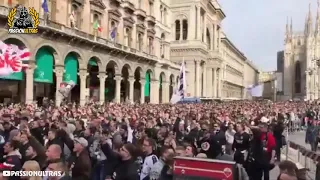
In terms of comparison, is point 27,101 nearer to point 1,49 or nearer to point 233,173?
point 1,49

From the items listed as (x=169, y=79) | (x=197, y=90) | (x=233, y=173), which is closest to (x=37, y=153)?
(x=233, y=173)

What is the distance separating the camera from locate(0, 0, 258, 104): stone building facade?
2703 centimetres

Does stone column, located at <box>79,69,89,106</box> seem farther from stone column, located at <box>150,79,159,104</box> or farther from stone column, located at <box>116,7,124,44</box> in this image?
stone column, located at <box>150,79,159,104</box>

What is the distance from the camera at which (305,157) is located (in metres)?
12.3

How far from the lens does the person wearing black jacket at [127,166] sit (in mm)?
6227

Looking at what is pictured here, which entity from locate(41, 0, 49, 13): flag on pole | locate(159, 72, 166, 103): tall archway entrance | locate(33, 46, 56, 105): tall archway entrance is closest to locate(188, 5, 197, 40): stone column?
locate(159, 72, 166, 103): tall archway entrance

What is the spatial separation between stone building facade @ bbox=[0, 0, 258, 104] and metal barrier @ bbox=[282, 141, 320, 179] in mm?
17081

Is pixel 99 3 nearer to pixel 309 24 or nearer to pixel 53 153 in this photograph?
pixel 53 153

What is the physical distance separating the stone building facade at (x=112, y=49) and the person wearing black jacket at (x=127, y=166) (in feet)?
63.3

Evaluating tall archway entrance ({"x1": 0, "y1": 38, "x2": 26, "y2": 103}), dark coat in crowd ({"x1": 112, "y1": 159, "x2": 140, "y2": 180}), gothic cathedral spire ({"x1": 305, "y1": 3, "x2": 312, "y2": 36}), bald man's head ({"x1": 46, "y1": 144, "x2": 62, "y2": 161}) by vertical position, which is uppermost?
gothic cathedral spire ({"x1": 305, "y1": 3, "x2": 312, "y2": 36})

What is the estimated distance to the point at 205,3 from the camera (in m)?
71.6

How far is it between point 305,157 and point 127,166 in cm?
794

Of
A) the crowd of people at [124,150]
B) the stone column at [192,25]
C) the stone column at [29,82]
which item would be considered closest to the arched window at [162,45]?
the stone column at [192,25]

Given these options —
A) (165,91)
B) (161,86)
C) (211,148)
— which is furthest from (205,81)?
(211,148)
